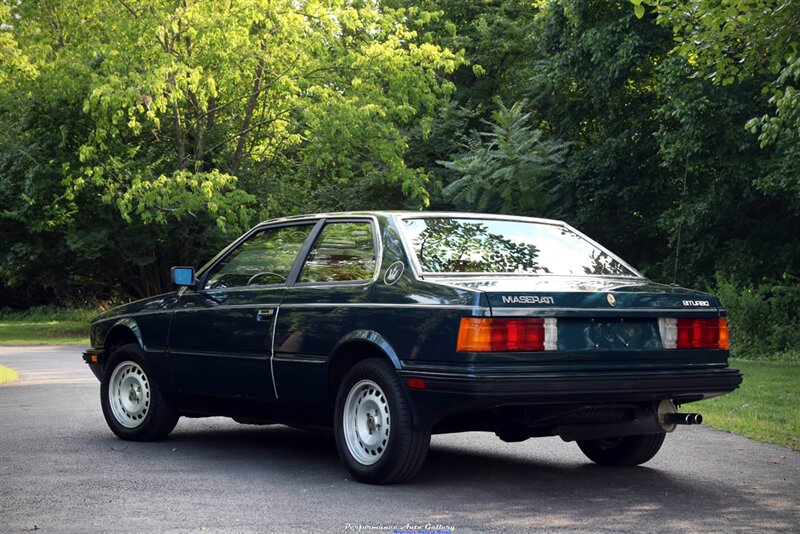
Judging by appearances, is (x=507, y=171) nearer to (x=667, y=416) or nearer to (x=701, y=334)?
(x=701, y=334)

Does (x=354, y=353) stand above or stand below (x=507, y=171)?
below

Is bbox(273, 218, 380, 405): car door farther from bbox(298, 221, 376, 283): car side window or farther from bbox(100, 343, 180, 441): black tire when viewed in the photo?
bbox(100, 343, 180, 441): black tire

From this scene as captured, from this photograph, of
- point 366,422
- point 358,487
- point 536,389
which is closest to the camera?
point 536,389

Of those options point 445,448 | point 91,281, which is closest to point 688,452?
point 445,448

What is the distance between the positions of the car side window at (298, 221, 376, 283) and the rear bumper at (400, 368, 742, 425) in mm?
1042

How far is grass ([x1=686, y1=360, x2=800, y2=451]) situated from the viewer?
10414mm

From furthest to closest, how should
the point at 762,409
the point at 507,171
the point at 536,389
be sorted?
the point at 507,171 < the point at 762,409 < the point at 536,389

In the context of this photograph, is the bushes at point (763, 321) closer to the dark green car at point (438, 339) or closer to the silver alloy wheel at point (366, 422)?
the dark green car at point (438, 339)

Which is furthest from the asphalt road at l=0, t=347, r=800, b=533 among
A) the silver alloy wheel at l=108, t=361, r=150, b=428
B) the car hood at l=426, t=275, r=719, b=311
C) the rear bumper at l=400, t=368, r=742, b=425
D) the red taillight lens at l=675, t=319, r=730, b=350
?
the car hood at l=426, t=275, r=719, b=311

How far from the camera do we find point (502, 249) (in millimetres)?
7801

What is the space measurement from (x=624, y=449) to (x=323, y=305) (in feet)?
7.70

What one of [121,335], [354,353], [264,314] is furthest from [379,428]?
[121,335]

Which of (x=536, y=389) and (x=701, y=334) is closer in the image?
(x=536, y=389)

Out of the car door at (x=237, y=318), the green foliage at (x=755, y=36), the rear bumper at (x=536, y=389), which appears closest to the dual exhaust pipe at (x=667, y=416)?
the rear bumper at (x=536, y=389)
